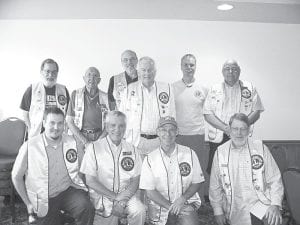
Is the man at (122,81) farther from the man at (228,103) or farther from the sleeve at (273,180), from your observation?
the sleeve at (273,180)

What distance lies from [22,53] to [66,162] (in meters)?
2.56

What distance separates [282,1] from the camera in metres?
4.07

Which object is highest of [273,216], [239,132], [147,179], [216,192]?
[239,132]

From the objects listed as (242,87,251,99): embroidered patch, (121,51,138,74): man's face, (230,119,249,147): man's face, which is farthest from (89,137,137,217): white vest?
(242,87,251,99): embroidered patch

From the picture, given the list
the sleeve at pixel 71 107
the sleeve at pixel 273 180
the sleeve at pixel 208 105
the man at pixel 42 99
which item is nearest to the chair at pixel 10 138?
the man at pixel 42 99

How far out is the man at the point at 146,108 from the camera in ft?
9.69

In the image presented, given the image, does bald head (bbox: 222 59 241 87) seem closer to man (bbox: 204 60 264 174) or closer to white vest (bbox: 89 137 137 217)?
man (bbox: 204 60 264 174)

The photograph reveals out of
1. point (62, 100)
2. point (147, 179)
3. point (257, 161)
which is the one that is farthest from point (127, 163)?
point (62, 100)

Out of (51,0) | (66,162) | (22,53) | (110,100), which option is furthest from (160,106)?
(22,53)

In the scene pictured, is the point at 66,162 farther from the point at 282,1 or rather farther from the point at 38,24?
the point at 282,1

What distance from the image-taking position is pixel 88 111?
322 centimetres

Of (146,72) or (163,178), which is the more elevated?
(146,72)

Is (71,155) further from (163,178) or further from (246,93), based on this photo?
(246,93)

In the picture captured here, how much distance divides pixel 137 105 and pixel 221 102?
0.95m
